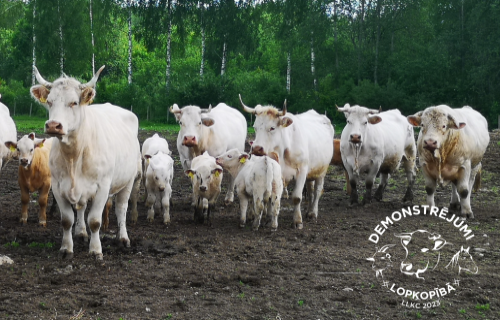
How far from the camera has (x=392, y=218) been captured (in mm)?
10281

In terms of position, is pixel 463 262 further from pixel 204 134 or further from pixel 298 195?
pixel 204 134

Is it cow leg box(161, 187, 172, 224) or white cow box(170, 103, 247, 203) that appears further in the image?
white cow box(170, 103, 247, 203)

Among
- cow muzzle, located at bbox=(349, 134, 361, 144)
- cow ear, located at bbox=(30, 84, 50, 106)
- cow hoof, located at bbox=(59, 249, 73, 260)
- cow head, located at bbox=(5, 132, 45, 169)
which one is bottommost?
cow hoof, located at bbox=(59, 249, 73, 260)

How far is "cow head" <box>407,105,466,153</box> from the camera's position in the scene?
32.2 ft

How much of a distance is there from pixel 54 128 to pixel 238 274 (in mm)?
2387

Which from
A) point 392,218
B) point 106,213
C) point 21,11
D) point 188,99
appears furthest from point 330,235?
point 21,11

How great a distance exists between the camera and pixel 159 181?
9.40 meters

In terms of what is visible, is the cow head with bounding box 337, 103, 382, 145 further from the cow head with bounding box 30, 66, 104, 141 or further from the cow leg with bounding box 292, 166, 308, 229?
the cow head with bounding box 30, 66, 104, 141

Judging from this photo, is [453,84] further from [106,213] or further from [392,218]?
[106,213]

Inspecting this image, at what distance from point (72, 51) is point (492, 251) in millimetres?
33237

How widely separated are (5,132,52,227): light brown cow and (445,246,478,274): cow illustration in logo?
5494 mm

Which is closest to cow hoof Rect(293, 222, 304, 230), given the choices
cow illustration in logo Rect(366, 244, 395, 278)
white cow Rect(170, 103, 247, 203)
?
cow illustration in logo Rect(366, 244, 395, 278)
